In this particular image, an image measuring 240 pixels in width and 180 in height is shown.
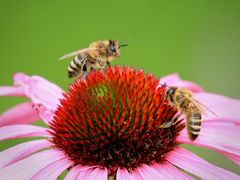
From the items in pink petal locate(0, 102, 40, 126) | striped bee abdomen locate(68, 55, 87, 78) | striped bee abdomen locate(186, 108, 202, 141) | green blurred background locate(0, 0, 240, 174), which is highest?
green blurred background locate(0, 0, 240, 174)

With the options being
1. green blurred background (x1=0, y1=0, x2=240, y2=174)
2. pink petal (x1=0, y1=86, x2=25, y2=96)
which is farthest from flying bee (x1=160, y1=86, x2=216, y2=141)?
green blurred background (x1=0, y1=0, x2=240, y2=174)

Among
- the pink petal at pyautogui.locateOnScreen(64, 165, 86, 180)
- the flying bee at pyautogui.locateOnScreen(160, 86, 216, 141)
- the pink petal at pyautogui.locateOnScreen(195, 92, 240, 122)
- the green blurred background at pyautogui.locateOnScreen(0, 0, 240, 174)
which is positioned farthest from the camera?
the green blurred background at pyautogui.locateOnScreen(0, 0, 240, 174)

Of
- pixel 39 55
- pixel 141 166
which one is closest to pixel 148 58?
pixel 39 55

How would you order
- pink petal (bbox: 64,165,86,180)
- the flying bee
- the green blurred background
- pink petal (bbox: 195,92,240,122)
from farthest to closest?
the green blurred background < pink petal (bbox: 195,92,240,122) < the flying bee < pink petal (bbox: 64,165,86,180)

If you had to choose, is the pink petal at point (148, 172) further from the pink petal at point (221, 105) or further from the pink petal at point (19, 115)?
the pink petal at point (19, 115)

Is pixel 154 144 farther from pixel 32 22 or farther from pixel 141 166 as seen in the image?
pixel 32 22

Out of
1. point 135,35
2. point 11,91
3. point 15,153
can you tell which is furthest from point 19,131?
point 135,35

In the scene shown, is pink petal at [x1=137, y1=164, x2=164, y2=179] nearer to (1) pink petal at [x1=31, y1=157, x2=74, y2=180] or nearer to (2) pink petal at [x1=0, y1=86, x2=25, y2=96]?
(1) pink petal at [x1=31, y1=157, x2=74, y2=180]
